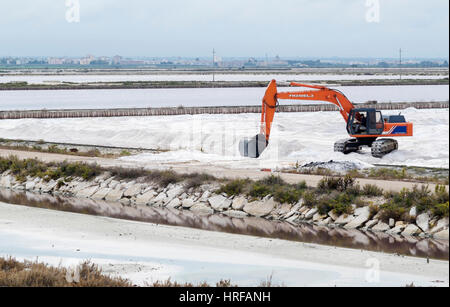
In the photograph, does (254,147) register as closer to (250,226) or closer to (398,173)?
(398,173)

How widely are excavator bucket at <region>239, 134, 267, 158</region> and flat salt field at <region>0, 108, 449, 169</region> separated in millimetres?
320

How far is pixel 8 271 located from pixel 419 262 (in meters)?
8.74

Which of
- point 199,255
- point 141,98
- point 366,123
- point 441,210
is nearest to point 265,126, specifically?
point 366,123

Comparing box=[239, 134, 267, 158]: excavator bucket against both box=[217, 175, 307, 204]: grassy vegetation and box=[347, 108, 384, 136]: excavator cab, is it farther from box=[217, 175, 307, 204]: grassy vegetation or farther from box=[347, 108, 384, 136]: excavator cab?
box=[217, 175, 307, 204]: grassy vegetation

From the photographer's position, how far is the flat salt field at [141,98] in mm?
72312

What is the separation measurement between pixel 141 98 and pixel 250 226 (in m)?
63.8

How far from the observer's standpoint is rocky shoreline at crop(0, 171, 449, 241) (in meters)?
19.7

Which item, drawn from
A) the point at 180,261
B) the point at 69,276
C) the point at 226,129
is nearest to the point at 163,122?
the point at 226,129

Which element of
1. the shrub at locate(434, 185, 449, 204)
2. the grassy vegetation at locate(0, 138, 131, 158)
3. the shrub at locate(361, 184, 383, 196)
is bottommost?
the grassy vegetation at locate(0, 138, 131, 158)

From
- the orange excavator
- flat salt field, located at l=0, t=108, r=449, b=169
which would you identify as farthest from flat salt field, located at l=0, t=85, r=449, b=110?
the orange excavator

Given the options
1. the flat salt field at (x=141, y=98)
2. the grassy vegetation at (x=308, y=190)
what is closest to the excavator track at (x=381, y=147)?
the grassy vegetation at (x=308, y=190)

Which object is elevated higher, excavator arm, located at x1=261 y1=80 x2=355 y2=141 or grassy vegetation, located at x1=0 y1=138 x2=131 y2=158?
excavator arm, located at x1=261 y1=80 x2=355 y2=141

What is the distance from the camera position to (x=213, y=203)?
2408cm
